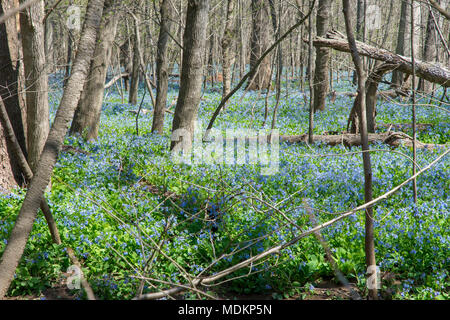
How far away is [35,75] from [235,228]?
3.43 metres

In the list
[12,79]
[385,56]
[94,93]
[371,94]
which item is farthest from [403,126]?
Answer: [12,79]

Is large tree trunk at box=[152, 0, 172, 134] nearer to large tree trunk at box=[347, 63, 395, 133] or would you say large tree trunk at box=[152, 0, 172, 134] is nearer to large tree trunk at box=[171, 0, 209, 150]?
large tree trunk at box=[171, 0, 209, 150]

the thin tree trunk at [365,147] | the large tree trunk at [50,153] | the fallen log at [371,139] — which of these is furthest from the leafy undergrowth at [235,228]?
the fallen log at [371,139]

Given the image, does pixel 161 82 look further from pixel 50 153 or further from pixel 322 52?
pixel 50 153

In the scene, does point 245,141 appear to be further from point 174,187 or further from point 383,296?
point 383,296

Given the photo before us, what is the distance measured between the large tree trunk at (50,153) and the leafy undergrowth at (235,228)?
0.16 m

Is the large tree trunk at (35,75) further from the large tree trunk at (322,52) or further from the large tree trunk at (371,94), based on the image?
the large tree trunk at (322,52)

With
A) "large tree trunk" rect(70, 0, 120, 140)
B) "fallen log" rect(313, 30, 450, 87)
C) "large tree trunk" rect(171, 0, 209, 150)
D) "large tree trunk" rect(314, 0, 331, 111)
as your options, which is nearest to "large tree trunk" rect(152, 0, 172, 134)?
"large tree trunk" rect(70, 0, 120, 140)

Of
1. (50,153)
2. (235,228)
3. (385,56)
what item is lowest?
(235,228)

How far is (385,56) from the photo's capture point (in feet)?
25.9

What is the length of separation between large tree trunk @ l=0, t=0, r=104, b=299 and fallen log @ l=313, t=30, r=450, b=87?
5199 millimetres

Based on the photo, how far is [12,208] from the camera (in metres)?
5.03
